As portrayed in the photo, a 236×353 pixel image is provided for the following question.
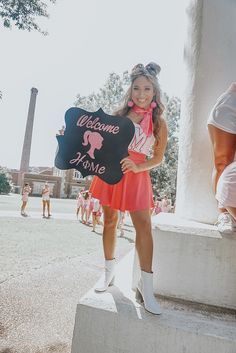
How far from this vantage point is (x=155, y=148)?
209cm

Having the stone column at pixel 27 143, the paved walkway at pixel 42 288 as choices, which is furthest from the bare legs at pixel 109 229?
the stone column at pixel 27 143

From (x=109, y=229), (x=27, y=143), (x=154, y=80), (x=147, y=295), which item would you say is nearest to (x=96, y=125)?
(x=154, y=80)

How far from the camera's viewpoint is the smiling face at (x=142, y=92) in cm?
205

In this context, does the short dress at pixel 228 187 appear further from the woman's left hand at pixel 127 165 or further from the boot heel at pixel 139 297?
the boot heel at pixel 139 297

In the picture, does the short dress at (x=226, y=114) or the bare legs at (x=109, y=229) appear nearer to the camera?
the short dress at (x=226, y=114)

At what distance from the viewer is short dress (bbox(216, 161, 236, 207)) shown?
1609mm

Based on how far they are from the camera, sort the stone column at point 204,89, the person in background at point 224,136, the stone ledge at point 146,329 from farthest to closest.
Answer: the stone column at point 204,89 → the person in background at point 224,136 → the stone ledge at point 146,329

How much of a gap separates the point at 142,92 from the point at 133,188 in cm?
72

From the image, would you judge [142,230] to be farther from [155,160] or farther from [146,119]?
[146,119]

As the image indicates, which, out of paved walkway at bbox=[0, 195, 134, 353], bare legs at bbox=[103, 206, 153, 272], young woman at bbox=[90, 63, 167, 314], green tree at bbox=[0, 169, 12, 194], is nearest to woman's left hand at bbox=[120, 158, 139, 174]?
young woman at bbox=[90, 63, 167, 314]

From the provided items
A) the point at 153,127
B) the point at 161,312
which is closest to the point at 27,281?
the point at 161,312

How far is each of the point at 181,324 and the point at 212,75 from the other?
74.2 inches

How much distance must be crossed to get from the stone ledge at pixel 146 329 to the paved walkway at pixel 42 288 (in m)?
0.68

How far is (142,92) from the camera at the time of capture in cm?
205
